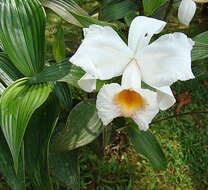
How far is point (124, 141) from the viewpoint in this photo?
1693 mm

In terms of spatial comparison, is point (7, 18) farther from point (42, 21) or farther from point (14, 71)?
point (14, 71)

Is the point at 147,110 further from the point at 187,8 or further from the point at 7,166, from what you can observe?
the point at 7,166

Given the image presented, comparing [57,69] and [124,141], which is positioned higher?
[57,69]

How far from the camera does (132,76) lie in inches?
30.6

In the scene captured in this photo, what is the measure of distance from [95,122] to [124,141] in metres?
0.63

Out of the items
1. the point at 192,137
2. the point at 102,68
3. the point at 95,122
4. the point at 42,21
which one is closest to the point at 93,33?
the point at 102,68

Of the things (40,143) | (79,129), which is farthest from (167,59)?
(40,143)

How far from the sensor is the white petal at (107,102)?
0.77 metres

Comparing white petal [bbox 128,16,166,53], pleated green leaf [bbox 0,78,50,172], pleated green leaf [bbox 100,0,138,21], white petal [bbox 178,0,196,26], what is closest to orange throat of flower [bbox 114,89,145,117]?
white petal [bbox 128,16,166,53]

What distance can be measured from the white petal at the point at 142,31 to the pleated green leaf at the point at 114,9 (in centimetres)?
45

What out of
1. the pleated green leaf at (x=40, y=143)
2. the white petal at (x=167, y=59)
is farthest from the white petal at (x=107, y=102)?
the pleated green leaf at (x=40, y=143)

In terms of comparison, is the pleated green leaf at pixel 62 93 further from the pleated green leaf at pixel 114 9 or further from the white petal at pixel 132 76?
the white petal at pixel 132 76

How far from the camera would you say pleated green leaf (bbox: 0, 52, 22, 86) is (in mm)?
1079

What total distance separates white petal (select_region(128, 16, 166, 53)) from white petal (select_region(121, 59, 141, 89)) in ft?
0.16
